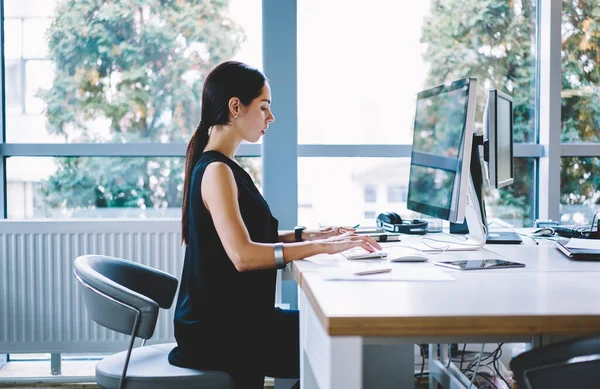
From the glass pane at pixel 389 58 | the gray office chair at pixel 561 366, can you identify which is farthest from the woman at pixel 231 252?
the glass pane at pixel 389 58

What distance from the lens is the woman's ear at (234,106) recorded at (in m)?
1.98

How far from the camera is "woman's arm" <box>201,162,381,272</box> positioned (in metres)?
1.74

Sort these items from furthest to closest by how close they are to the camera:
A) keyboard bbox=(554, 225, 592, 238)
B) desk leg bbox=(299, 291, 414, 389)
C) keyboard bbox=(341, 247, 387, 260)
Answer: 1. keyboard bbox=(554, 225, 592, 238)
2. keyboard bbox=(341, 247, 387, 260)
3. desk leg bbox=(299, 291, 414, 389)

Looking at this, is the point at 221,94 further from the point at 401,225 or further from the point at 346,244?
the point at 401,225

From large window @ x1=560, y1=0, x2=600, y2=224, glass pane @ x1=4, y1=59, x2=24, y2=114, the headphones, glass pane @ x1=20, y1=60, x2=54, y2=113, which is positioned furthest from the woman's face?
large window @ x1=560, y1=0, x2=600, y2=224

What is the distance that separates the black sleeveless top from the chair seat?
0.04 metres

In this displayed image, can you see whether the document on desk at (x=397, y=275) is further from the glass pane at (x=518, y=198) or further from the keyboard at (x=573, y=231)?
the glass pane at (x=518, y=198)

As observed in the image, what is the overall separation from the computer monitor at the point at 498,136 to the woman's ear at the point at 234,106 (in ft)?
2.65

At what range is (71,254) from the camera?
119 inches

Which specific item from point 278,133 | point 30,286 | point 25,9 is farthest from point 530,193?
point 25,9

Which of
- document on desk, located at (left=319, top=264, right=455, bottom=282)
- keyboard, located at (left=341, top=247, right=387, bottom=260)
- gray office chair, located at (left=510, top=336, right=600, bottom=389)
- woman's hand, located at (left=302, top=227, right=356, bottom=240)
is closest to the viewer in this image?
gray office chair, located at (left=510, top=336, right=600, bottom=389)

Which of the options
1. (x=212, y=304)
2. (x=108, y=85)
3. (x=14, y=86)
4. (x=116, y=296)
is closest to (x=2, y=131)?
(x=14, y=86)

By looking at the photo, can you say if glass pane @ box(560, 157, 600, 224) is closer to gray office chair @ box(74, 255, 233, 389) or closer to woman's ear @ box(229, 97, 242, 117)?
woman's ear @ box(229, 97, 242, 117)

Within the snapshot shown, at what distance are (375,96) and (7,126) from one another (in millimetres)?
1872
